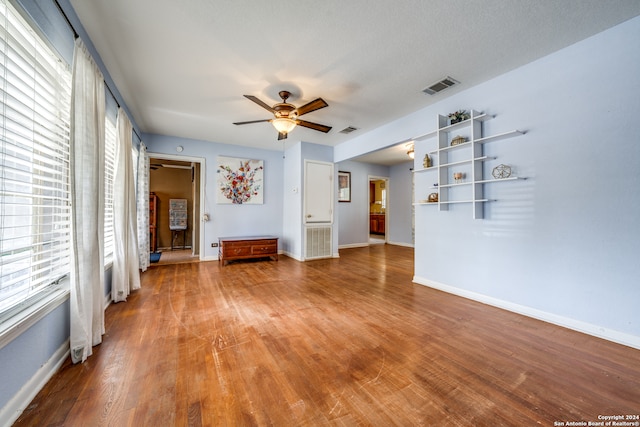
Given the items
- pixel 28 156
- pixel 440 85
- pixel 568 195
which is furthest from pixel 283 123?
pixel 568 195

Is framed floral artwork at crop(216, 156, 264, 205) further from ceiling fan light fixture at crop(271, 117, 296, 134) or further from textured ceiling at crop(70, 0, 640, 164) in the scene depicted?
ceiling fan light fixture at crop(271, 117, 296, 134)

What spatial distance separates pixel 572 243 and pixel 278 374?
9.52 feet

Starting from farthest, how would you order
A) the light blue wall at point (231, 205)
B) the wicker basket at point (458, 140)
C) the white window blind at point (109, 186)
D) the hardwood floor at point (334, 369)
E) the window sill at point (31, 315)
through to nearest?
the light blue wall at point (231, 205)
the wicker basket at point (458, 140)
the white window blind at point (109, 186)
the hardwood floor at point (334, 369)
the window sill at point (31, 315)

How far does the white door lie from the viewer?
5430mm

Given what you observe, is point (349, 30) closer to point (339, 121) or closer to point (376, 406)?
point (339, 121)

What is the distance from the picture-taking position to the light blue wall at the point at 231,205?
17.0 ft

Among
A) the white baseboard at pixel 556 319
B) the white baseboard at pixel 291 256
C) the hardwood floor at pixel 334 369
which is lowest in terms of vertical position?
the hardwood floor at pixel 334 369

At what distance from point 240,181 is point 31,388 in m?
4.61

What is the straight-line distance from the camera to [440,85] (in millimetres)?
3021

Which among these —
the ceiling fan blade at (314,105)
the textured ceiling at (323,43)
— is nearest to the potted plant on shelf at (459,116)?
the textured ceiling at (323,43)

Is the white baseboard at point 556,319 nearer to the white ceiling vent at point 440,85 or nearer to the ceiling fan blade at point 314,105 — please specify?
the white ceiling vent at point 440,85

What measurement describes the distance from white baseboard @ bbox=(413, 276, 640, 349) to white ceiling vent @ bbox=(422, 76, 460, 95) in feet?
8.58

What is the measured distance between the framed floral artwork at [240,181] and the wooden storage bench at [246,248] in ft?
3.26
